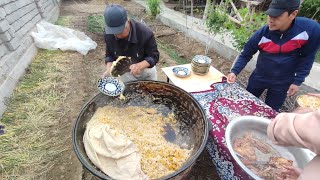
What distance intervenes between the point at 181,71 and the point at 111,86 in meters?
1.17

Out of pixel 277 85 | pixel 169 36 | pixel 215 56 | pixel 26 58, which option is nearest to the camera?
pixel 277 85

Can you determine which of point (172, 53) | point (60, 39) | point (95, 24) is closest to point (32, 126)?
point (60, 39)

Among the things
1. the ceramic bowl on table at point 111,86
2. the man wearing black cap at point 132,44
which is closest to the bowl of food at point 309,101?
the man wearing black cap at point 132,44

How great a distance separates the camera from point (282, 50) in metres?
2.33

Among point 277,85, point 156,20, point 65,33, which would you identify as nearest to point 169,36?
point 156,20

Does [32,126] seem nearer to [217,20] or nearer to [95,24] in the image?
[217,20]

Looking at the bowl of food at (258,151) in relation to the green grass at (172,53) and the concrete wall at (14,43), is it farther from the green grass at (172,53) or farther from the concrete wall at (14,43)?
the green grass at (172,53)

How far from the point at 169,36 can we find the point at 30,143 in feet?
17.3

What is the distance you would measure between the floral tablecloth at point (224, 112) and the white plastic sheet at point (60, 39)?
13.3 feet

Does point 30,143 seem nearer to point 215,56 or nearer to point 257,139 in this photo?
point 257,139

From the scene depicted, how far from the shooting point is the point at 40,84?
3.84 metres

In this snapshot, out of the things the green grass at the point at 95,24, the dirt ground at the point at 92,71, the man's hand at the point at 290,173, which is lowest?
the dirt ground at the point at 92,71

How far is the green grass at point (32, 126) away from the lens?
7.98 feet

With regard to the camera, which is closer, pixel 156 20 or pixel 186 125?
pixel 186 125
